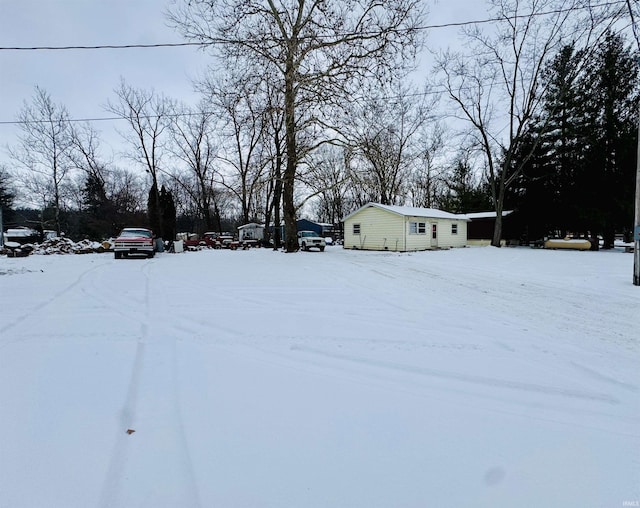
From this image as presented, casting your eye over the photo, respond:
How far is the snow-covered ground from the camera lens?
1725 mm

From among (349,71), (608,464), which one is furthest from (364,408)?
(349,71)

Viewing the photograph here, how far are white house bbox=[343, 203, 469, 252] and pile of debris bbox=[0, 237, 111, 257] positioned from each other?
1660 centimetres

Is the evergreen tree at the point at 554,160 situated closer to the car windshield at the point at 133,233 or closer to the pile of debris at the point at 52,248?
the car windshield at the point at 133,233

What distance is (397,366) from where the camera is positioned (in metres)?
3.20

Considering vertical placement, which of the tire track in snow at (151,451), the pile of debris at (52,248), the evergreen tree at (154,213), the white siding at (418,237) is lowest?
the tire track in snow at (151,451)

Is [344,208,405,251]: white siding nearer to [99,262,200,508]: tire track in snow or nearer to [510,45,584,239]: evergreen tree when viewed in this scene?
[510,45,584,239]: evergreen tree

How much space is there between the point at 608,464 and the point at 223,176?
106ft

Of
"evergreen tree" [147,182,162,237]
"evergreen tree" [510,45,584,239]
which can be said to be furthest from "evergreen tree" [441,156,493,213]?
"evergreen tree" [147,182,162,237]

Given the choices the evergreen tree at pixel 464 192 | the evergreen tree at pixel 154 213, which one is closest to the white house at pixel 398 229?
the evergreen tree at pixel 464 192

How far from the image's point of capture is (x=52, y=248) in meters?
19.1

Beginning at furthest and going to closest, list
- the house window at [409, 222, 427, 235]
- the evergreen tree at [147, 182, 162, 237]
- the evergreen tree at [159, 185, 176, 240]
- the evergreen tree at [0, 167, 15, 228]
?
the evergreen tree at [159, 185, 176, 240] < the evergreen tree at [0, 167, 15, 228] < the evergreen tree at [147, 182, 162, 237] < the house window at [409, 222, 427, 235]

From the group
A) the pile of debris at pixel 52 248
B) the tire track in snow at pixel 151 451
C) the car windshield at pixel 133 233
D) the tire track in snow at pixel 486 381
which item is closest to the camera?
the tire track in snow at pixel 151 451

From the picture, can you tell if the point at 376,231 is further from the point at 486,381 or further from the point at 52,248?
the point at 486,381

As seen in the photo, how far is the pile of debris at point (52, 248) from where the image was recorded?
1697cm
